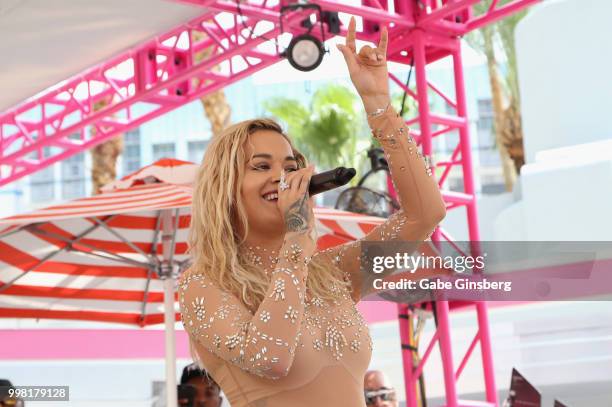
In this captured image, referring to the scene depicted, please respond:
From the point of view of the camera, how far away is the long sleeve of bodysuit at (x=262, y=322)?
1.58 meters

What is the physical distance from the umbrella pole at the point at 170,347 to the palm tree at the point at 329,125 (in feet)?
47.1

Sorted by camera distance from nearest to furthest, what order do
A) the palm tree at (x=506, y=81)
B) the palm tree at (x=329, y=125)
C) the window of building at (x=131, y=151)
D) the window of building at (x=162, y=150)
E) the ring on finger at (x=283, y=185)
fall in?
the ring on finger at (x=283, y=185) → the palm tree at (x=329, y=125) → the palm tree at (x=506, y=81) → the window of building at (x=162, y=150) → the window of building at (x=131, y=151)

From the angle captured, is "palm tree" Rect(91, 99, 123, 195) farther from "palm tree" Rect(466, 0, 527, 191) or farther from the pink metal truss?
"palm tree" Rect(466, 0, 527, 191)

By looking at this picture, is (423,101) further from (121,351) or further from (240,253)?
(240,253)

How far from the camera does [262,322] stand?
5.21ft

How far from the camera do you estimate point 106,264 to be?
566 centimetres

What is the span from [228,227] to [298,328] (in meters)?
0.29

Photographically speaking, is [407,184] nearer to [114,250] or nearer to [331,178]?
[331,178]

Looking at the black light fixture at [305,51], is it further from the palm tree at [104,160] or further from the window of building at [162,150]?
the window of building at [162,150]

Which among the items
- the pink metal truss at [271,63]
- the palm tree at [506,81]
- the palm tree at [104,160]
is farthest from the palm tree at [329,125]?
the pink metal truss at [271,63]

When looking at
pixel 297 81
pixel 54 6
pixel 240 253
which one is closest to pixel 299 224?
pixel 240 253

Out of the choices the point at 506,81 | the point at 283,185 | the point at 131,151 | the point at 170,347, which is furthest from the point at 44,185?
the point at 283,185

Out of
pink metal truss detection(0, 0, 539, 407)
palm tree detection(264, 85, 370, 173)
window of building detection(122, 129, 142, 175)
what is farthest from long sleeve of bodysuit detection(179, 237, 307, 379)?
window of building detection(122, 129, 142, 175)

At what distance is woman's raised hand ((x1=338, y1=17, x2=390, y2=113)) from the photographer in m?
1.82
